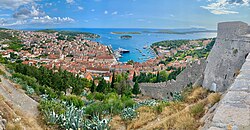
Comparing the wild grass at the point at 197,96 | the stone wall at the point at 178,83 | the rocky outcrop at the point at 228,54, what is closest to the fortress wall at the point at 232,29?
the rocky outcrop at the point at 228,54

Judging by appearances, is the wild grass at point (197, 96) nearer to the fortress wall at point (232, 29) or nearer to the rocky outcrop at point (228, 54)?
the rocky outcrop at point (228, 54)

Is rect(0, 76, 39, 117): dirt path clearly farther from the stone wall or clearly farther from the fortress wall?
the fortress wall

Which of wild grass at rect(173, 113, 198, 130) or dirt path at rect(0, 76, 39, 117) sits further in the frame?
dirt path at rect(0, 76, 39, 117)

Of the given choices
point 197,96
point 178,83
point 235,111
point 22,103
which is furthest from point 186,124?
point 178,83

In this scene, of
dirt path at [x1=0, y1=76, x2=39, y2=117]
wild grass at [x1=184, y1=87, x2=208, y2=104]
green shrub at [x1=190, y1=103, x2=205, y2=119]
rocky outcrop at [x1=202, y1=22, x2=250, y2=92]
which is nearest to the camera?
green shrub at [x1=190, y1=103, x2=205, y2=119]

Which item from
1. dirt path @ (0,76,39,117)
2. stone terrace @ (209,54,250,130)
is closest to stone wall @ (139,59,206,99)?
dirt path @ (0,76,39,117)

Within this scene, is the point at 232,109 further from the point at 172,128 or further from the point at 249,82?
the point at 172,128
